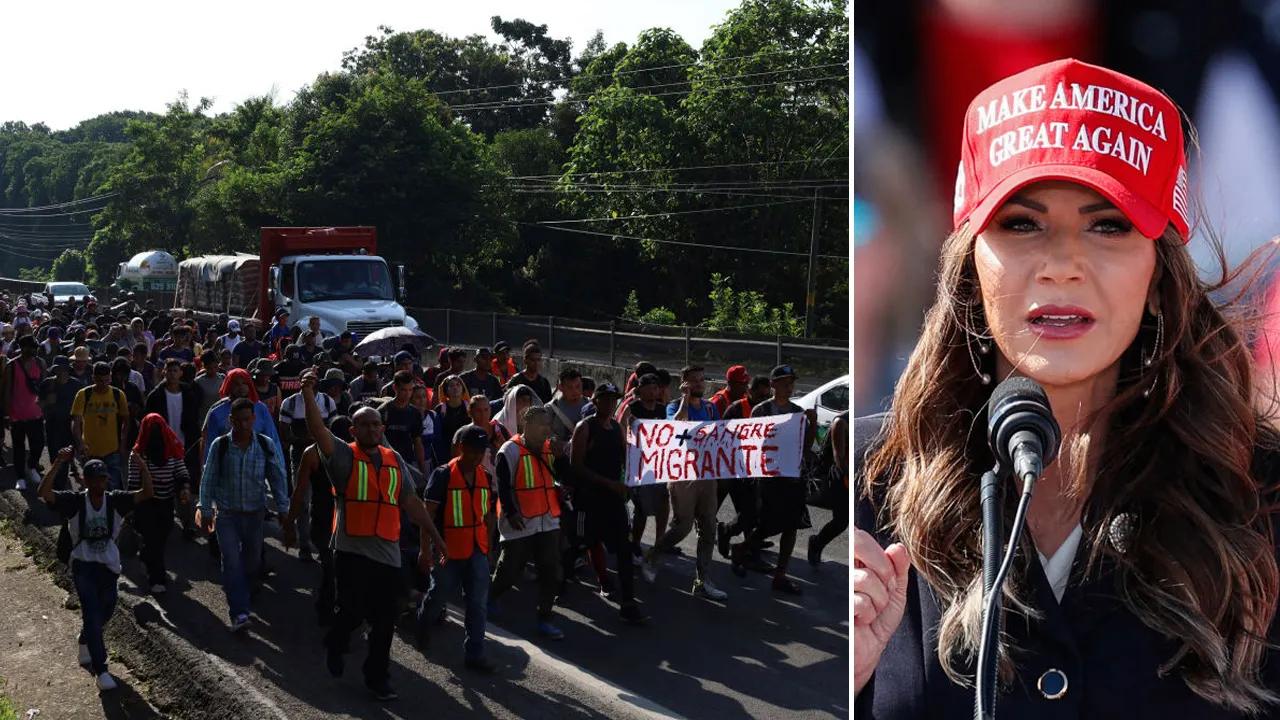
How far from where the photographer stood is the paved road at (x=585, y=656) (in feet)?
27.6

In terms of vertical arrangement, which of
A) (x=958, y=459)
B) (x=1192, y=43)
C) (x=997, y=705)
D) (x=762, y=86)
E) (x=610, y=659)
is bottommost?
(x=610, y=659)

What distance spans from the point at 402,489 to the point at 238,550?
6.16ft

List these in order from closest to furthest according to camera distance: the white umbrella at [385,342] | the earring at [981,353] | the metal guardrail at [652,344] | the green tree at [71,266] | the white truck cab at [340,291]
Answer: the earring at [981,353] → the white umbrella at [385,342] → the metal guardrail at [652,344] → the white truck cab at [340,291] → the green tree at [71,266]

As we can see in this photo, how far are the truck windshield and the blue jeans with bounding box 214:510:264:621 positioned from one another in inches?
666

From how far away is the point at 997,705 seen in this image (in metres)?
1.82

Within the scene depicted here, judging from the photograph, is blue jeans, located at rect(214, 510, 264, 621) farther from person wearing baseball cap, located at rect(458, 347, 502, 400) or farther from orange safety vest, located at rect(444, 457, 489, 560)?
person wearing baseball cap, located at rect(458, 347, 502, 400)

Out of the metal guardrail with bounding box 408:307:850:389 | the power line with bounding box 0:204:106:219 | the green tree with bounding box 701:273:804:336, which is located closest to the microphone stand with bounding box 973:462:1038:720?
the metal guardrail with bounding box 408:307:850:389

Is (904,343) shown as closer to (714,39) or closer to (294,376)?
(294,376)

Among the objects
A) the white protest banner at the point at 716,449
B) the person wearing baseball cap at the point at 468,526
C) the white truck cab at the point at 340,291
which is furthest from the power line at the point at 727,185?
the person wearing baseball cap at the point at 468,526

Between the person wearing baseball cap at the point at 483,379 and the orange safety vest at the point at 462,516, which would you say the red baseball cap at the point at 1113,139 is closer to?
the orange safety vest at the point at 462,516

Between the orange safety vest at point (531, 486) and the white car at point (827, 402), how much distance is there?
4.24 metres

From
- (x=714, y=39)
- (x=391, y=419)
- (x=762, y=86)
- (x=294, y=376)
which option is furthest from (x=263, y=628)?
(x=714, y=39)

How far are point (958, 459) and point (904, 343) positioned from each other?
19cm

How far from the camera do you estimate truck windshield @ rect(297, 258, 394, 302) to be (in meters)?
26.6
